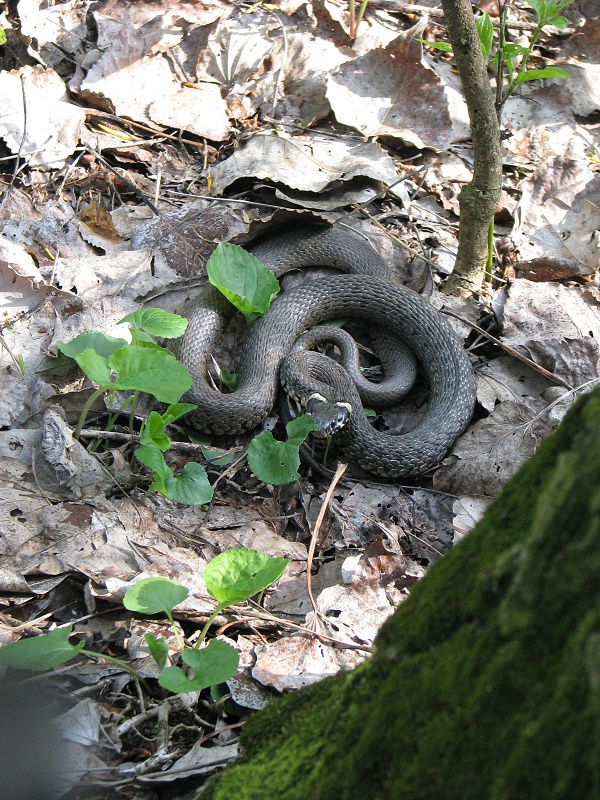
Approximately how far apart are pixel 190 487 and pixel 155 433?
1.26 ft

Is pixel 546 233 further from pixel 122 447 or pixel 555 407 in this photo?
pixel 122 447

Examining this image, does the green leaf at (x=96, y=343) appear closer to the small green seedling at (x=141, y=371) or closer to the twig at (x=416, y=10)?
the small green seedling at (x=141, y=371)

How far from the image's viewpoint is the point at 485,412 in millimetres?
5504

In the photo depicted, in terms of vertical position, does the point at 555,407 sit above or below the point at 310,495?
above

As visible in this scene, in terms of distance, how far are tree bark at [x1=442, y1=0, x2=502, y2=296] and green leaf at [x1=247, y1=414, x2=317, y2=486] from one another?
234 centimetres

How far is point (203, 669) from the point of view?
267 cm

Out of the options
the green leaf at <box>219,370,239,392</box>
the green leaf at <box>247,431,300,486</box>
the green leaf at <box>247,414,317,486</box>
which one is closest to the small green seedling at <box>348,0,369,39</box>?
the green leaf at <box>219,370,239,392</box>

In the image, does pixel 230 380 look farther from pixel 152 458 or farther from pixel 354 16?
pixel 354 16

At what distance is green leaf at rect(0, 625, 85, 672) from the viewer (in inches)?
103

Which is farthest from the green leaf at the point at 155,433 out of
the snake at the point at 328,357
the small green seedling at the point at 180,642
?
the small green seedling at the point at 180,642

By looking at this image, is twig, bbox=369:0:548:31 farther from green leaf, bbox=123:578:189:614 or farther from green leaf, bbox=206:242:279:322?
green leaf, bbox=123:578:189:614

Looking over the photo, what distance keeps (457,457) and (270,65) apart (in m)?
5.01

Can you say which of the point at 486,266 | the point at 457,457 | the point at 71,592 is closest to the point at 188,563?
the point at 71,592

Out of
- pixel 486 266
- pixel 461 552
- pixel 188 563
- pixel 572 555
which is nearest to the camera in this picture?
pixel 572 555
